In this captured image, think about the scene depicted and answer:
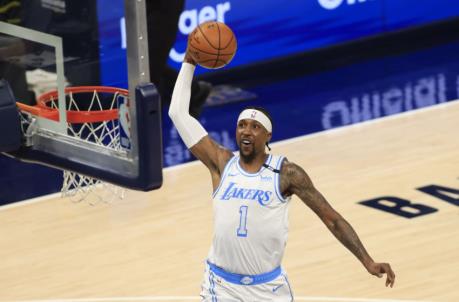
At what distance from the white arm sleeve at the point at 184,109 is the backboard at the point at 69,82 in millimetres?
339

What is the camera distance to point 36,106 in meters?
7.82

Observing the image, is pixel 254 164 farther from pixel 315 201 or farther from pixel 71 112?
pixel 71 112

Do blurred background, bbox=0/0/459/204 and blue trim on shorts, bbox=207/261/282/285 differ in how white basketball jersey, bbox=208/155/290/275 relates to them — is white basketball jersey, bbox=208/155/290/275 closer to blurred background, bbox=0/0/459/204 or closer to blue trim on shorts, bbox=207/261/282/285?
blue trim on shorts, bbox=207/261/282/285

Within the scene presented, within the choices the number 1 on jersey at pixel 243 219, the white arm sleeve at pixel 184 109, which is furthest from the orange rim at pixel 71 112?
the number 1 on jersey at pixel 243 219

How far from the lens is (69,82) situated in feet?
27.6

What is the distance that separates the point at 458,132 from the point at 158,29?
3.35 meters

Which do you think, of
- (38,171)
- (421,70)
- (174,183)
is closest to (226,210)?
(174,183)

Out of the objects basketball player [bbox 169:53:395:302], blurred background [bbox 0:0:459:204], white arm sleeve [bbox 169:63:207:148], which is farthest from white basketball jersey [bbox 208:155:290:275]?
blurred background [bbox 0:0:459:204]

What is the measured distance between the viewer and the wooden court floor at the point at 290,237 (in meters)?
9.48

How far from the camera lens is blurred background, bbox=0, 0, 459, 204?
536 inches

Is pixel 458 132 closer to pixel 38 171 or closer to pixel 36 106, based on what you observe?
pixel 38 171

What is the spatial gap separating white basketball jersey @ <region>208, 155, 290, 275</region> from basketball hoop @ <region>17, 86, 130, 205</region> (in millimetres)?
653

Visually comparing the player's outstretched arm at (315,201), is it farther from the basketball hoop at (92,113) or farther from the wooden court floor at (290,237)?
the wooden court floor at (290,237)

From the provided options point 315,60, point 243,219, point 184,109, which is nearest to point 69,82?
point 184,109
